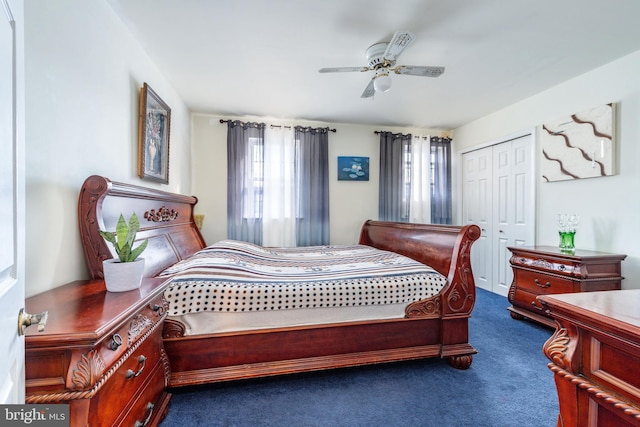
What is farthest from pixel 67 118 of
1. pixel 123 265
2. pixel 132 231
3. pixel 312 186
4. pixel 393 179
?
pixel 393 179

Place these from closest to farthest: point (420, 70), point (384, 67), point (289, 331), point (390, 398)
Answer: point (390, 398)
point (289, 331)
point (420, 70)
point (384, 67)

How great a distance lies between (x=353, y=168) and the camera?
4.20m

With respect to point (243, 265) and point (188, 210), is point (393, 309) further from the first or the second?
point (188, 210)

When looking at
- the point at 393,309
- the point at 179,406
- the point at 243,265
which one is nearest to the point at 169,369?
the point at 179,406

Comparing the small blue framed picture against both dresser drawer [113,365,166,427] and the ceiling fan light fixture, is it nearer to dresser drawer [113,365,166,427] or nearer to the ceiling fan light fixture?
the ceiling fan light fixture

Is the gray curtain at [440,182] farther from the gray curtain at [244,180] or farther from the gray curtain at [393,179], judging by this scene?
the gray curtain at [244,180]

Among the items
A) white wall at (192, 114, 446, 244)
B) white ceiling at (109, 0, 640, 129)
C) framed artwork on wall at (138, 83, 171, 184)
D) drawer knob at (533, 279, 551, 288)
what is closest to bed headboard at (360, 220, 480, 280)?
white wall at (192, 114, 446, 244)

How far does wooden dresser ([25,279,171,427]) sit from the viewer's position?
29.5 inches

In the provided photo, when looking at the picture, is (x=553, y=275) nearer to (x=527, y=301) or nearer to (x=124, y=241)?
(x=527, y=301)

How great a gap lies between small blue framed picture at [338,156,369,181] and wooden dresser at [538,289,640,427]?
3.43 metres

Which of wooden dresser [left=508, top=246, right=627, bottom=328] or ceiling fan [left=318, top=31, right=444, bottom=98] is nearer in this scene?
ceiling fan [left=318, top=31, right=444, bottom=98]

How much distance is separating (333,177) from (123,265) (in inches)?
130

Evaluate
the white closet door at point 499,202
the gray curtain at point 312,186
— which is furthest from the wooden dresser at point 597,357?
the gray curtain at point 312,186

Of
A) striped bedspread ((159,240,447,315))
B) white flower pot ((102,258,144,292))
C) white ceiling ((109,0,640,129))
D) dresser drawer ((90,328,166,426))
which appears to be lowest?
dresser drawer ((90,328,166,426))
